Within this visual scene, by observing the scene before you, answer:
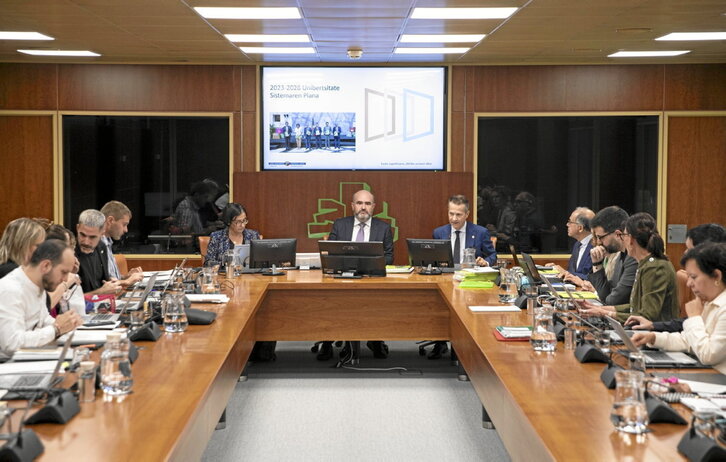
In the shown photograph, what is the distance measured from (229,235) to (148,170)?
94.2 inches

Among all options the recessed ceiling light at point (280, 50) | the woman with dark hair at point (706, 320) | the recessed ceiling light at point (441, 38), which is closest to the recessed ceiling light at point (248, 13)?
the recessed ceiling light at point (441, 38)

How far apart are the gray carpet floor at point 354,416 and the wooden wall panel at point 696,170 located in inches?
151

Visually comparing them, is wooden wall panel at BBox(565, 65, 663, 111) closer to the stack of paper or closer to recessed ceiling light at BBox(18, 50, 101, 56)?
recessed ceiling light at BBox(18, 50, 101, 56)

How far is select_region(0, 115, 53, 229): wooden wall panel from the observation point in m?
9.82

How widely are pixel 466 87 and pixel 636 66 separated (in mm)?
1846

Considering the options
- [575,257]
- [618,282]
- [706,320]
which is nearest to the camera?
[706,320]

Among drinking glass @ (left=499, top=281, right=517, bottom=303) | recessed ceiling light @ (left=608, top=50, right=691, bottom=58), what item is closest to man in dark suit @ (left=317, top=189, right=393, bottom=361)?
drinking glass @ (left=499, top=281, right=517, bottom=303)

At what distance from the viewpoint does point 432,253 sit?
7695mm

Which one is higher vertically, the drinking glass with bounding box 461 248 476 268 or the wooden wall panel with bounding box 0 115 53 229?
the wooden wall panel with bounding box 0 115 53 229

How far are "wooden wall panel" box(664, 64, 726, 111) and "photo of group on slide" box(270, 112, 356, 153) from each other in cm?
352

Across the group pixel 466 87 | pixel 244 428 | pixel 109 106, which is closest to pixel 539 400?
pixel 244 428

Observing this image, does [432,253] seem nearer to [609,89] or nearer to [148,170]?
[609,89]

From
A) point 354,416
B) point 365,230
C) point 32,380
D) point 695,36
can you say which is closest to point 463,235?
point 365,230

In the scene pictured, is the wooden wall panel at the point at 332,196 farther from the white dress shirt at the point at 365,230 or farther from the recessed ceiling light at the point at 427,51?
the recessed ceiling light at the point at 427,51
